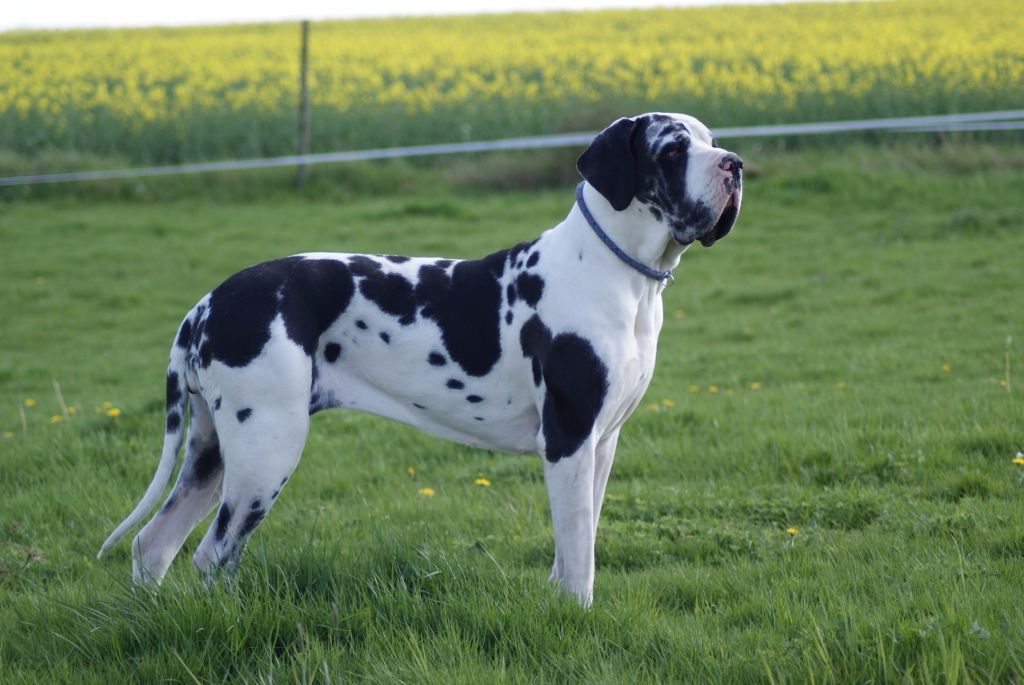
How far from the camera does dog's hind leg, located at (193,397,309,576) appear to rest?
4223mm

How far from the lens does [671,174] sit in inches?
165

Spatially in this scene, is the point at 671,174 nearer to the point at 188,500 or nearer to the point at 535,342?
the point at 535,342

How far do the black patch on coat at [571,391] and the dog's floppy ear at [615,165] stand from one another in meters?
0.56

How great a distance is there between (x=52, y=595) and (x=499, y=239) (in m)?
9.42

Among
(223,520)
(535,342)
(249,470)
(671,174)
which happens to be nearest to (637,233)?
(671,174)

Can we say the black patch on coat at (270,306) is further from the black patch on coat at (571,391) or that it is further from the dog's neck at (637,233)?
the dog's neck at (637,233)

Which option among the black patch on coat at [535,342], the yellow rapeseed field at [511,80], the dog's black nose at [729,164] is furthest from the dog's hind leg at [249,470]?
the yellow rapeseed field at [511,80]

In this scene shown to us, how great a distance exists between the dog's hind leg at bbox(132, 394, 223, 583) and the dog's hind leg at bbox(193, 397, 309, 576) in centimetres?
31

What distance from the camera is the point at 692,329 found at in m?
10.4

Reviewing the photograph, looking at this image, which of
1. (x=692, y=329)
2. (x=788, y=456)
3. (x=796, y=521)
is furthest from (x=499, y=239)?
(x=796, y=521)

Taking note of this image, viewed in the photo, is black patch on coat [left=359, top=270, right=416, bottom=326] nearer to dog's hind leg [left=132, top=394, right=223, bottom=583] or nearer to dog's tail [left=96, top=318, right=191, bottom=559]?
dog's tail [left=96, top=318, right=191, bottom=559]

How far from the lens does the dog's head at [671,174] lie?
13.4 feet

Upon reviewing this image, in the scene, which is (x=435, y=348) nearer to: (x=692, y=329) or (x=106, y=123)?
(x=692, y=329)

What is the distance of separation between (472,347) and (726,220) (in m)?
1.10
